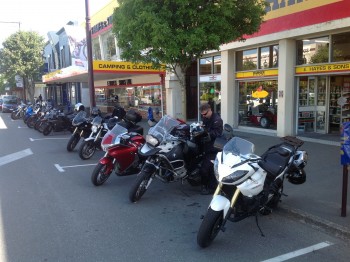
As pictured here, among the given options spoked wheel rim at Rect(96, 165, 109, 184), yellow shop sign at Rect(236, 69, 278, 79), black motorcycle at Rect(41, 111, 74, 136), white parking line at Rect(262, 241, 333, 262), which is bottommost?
white parking line at Rect(262, 241, 333, 262)

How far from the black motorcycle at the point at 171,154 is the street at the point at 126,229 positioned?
35cm

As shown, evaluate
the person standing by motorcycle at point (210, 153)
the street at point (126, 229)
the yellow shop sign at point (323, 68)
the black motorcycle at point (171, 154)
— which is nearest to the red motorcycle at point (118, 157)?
the street at point (126, 229)

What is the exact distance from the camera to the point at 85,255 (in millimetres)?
4000

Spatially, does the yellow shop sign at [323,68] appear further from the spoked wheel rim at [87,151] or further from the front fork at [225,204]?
the front fork at [225,204]

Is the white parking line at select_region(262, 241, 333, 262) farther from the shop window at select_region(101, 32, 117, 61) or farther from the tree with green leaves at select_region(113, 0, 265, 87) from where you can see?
the shop window at select_region(101, 32, 117, 61)

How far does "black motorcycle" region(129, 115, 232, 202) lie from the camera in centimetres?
583

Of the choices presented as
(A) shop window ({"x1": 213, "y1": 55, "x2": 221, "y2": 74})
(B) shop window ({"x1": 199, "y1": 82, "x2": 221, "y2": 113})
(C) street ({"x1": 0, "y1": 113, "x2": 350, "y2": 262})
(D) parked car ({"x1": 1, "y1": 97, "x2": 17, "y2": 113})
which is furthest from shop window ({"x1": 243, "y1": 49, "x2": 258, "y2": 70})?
(D) parked car ({"x1": 1, "y1": 97, "x2": 17, "y2": 113})

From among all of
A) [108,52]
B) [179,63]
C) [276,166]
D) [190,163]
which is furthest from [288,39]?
[108,52]

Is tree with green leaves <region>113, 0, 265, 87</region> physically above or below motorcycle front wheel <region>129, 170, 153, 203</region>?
above

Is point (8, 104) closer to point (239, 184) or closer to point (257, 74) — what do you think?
point (257, 74)

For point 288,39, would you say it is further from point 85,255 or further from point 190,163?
point 85,255

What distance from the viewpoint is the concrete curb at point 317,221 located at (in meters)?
4.44

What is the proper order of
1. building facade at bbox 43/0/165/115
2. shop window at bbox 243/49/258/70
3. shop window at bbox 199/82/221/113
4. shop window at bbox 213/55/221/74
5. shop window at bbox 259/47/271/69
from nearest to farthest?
1. shop window at bbox 259/47/271/69
2. shop window at bbox 243/49/258/70
3. shop window at bbox 213/55/221/74
4. shop window at bbox 199/82/221/113
5. building facade at bbox 43/0/165/115

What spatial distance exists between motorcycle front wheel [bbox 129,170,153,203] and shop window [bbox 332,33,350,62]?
789cm
